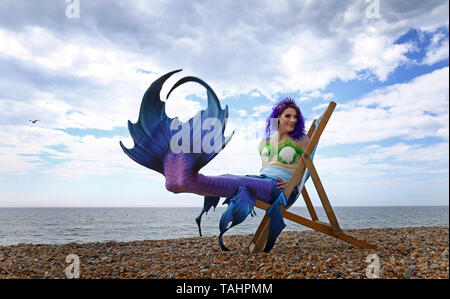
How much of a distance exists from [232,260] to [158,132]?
87.4 inches

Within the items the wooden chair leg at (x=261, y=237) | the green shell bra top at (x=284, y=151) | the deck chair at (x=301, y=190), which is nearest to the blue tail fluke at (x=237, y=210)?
the deck chair at (x=301, y=190)

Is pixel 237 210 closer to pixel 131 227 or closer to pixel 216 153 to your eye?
pixel 216 153

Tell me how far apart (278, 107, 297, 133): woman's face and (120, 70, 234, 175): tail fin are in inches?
57.3

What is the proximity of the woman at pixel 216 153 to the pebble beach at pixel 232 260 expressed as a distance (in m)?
0.59

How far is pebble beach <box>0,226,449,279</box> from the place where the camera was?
156 inches

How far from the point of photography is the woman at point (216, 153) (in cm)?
369

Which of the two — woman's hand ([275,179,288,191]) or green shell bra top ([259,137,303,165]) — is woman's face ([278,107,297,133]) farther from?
woman's hand ([275,179,288,191])

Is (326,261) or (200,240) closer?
(326,261)

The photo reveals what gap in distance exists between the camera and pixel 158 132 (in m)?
3.71
